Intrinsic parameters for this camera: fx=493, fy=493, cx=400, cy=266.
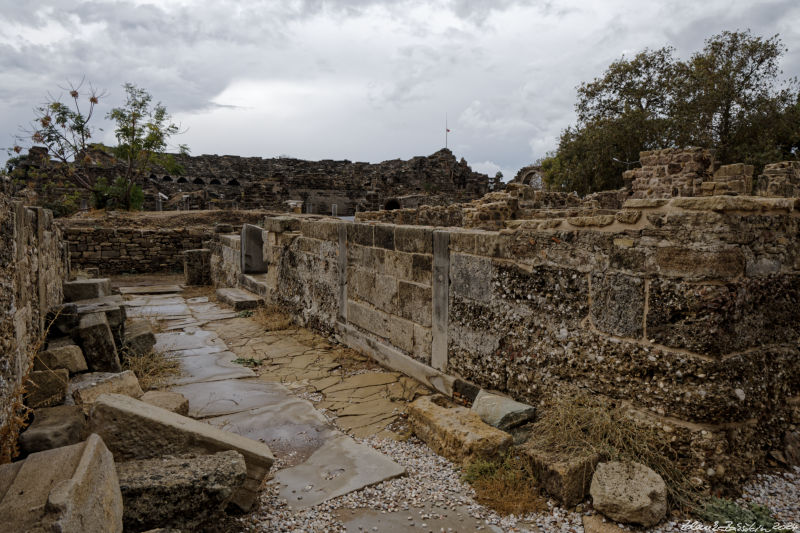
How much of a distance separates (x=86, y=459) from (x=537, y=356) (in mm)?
2697

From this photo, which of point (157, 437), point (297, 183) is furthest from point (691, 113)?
point (157, 437)

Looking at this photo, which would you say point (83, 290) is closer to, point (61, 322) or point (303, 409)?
point (61, 322)

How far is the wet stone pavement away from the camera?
2.75m

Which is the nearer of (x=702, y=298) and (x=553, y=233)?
(x=702, y=298)

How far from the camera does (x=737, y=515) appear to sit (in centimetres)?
247

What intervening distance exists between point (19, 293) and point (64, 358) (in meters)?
0.81

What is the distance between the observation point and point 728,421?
8.85ft

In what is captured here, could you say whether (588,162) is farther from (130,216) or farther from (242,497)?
(242,497)

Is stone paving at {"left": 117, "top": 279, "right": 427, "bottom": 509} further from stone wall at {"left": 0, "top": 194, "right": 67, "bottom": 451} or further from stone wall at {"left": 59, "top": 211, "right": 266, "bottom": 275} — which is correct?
stone wall at {"left": 59, "top": 211, "right": 266, "bottom": 275}

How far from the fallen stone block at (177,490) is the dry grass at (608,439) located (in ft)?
5.93

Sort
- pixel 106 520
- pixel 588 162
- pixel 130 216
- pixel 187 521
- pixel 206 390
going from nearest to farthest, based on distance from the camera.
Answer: pixel 106 520 < pixel 187 521 < pixel 206 390 < pixel 130 216 < pixel 588 162

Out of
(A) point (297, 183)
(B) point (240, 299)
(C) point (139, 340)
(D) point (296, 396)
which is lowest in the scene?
(D) point (296, 396)

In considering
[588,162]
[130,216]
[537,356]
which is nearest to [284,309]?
[537,356]

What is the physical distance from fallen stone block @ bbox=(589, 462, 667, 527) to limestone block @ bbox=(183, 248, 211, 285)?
432 inches
